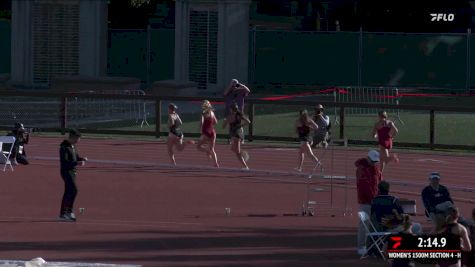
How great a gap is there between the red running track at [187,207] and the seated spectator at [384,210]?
623mm

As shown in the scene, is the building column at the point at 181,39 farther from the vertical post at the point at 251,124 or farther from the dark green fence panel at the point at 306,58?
the vertical post at the point at 251,124

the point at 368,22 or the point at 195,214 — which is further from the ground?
the point at 368,22

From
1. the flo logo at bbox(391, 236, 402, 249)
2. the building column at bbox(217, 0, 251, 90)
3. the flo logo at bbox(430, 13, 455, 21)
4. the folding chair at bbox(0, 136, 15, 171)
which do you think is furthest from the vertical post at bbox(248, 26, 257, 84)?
the flo logo at bbox(391, 236, 402, 249)

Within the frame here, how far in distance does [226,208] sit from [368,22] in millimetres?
31992

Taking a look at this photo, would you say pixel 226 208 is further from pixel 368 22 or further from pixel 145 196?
pixel 368 22

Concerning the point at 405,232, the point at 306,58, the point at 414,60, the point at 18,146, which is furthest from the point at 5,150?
the point at 414,60

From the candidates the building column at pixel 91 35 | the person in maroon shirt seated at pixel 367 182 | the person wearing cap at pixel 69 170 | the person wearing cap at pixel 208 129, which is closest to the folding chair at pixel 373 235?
the person in maroon shirt seated at pixel 367 182

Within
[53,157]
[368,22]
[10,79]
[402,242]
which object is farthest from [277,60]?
[402,242]

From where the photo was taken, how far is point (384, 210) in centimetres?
1803

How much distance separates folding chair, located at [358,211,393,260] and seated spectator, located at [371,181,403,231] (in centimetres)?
9

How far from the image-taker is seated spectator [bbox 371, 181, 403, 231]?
689 inches

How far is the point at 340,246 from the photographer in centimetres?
1927

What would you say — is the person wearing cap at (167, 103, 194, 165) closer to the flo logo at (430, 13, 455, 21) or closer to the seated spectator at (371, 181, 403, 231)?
the seated spectator at (371, 181, 403, 231)

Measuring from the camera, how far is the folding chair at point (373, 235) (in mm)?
17578
